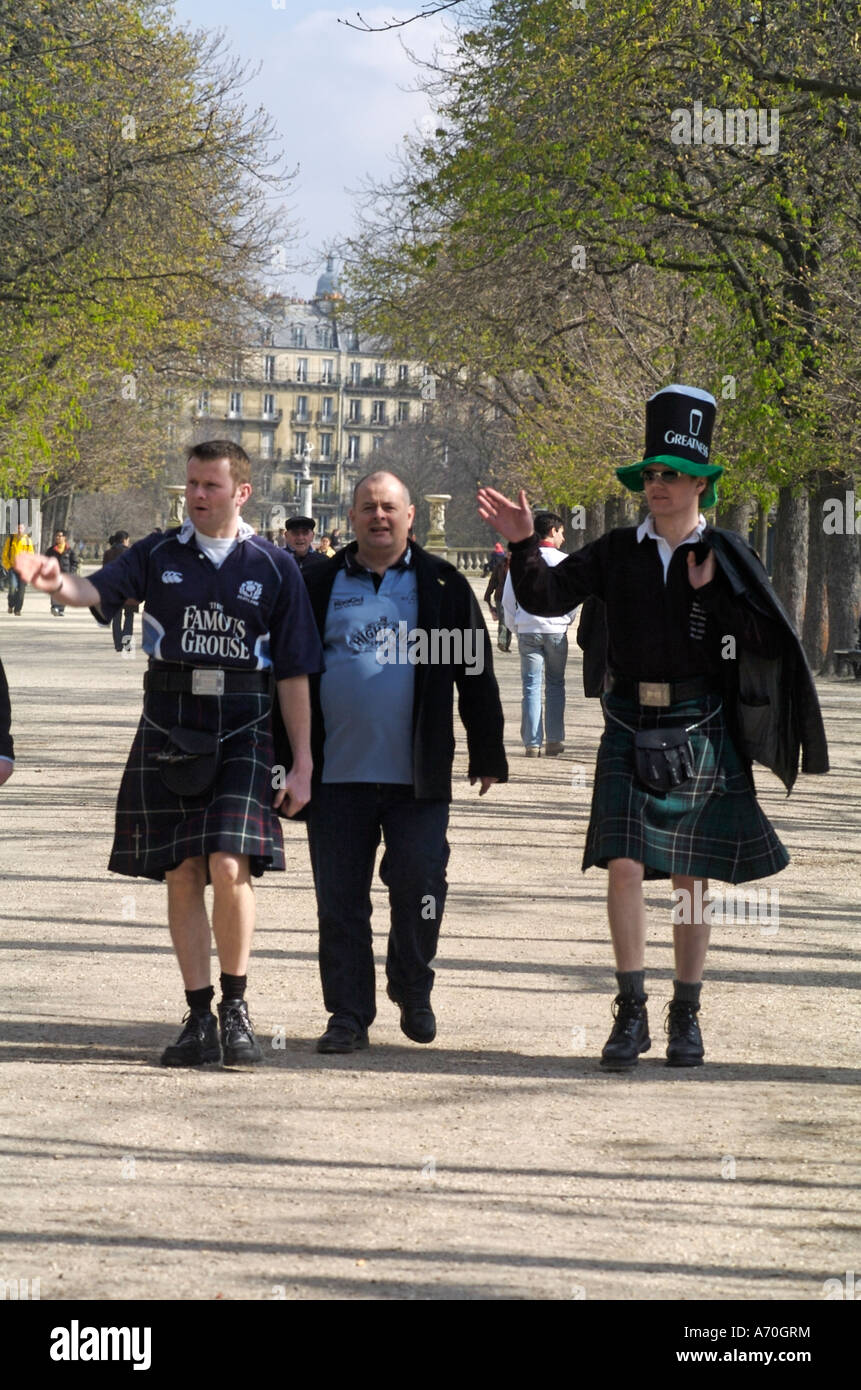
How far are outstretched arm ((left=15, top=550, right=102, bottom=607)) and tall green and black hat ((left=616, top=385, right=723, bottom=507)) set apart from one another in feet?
5.55

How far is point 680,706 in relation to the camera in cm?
642

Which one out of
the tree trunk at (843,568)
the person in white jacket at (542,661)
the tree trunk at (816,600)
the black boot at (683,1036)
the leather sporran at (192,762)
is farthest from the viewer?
the tree trunk at (816,600)

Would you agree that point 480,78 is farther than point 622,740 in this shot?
Yes

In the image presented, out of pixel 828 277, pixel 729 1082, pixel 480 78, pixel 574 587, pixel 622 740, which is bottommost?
pixel 729 1082

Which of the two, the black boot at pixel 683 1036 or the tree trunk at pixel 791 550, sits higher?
the tree trunk at pixel 791 550

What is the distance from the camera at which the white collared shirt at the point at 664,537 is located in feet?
21.2

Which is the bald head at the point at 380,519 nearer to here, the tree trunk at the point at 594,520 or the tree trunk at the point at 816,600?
the tree trunk at the point at 816,600

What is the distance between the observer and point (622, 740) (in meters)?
6.50

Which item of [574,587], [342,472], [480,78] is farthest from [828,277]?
[342,472]

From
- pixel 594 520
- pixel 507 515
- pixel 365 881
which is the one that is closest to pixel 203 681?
pixel 365 881

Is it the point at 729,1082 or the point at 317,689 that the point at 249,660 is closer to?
the point at 317,689

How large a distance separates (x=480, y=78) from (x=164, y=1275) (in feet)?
69.9

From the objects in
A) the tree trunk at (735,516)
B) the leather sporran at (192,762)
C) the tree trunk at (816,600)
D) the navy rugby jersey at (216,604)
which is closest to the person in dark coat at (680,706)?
the navy rugby jersey at (216,604)

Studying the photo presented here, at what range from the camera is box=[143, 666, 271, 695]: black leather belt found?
6.16 m
